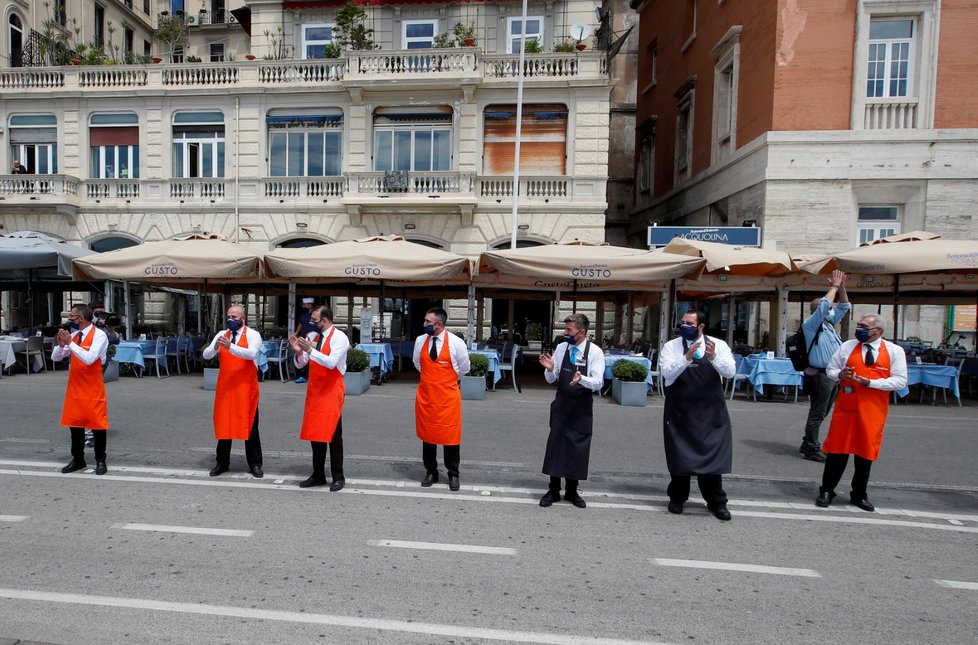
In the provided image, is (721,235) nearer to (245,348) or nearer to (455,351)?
(455,351)

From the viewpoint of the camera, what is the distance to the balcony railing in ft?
52.7

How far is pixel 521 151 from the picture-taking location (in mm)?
20000

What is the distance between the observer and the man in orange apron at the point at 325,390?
5.37 meters

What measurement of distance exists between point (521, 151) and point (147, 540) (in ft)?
58.5

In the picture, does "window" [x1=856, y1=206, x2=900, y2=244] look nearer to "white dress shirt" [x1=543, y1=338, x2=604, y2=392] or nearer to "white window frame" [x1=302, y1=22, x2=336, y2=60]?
"white dress shirt" [x1=543, y1=338, x2=604, y2=392]

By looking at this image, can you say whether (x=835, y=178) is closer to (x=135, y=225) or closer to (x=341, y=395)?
(x=341, y=395)

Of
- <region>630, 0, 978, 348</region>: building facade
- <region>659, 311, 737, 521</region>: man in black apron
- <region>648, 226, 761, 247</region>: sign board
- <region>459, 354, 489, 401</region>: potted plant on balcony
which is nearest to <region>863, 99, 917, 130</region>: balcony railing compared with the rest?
<region>630, 0, 978, 348</region>: building facade

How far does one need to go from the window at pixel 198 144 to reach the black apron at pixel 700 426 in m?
20.3

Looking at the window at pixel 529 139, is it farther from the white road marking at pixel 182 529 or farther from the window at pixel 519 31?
Answer: the white road marking at pixel 182 529

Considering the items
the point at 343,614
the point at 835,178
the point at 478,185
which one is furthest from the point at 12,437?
the point at 835,178

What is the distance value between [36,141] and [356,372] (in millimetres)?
18804

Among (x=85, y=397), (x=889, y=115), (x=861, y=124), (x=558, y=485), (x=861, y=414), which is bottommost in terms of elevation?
(x=558, y=485)

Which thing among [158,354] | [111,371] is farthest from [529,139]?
[111,371]

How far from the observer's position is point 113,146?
20.9 meters
